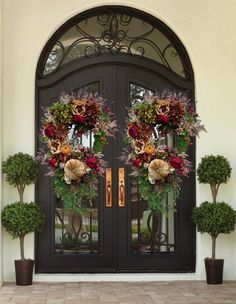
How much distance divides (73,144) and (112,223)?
2.70m

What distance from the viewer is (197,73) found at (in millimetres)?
8086

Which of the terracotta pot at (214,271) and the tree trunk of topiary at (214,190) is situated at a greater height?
the tree trunk of topiary at (214,190)

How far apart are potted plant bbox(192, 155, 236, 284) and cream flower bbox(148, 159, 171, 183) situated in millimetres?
2282

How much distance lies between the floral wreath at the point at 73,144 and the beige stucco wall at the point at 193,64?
238 centimetres

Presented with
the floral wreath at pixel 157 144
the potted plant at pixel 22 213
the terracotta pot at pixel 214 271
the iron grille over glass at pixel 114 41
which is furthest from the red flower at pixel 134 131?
the iron grille over glass at pixel 114 41

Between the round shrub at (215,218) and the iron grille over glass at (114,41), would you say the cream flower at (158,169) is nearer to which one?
the round shrub at (215,218)

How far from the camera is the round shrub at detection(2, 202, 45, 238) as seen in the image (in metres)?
7.32

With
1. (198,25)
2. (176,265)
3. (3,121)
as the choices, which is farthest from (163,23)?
(176,265)

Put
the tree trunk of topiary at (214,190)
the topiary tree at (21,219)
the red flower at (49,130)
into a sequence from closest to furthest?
the red flower at (49,130)
the topiary tree at (21,219)
the tree trunk of topiary at (214,190)

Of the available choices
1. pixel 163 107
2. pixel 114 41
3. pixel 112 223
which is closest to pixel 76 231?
pixel 112 223

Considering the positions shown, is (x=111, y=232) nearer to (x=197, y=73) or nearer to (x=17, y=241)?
(x=17, y=241)

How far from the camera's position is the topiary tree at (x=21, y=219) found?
7320 mm

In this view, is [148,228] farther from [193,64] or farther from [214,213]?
[193,64]

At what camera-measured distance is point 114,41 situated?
26.9 feet
